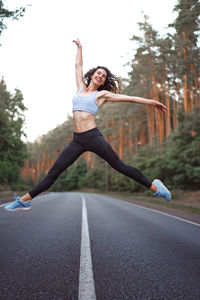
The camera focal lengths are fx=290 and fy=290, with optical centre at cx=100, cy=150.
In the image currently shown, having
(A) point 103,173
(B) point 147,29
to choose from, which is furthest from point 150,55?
(A) point 103,173

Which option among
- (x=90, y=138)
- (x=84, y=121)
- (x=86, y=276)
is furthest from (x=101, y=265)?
(x=84, y=121)

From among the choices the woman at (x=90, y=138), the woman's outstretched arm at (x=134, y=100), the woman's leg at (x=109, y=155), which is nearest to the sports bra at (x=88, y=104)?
the woman at (x=90, y=138)

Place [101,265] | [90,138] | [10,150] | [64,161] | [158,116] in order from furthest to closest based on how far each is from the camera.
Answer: [10,150] < [158,116] < [64,161] < [90,138] < [101,265]

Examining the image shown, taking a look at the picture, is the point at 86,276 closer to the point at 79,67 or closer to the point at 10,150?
the point at 79,67

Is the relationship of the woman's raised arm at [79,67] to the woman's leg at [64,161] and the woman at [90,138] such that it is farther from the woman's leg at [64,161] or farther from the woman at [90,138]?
the woman's leg at [64,161]

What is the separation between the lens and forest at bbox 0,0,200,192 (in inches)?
784

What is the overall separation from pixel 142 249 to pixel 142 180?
3.94ft

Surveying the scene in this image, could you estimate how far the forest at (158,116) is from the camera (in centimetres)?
1992

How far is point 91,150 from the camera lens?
150 inches

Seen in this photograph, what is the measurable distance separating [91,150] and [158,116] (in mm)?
27571

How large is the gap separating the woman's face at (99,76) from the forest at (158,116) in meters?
1.31

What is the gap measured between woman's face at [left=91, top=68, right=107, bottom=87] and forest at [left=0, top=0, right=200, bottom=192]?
1308mm

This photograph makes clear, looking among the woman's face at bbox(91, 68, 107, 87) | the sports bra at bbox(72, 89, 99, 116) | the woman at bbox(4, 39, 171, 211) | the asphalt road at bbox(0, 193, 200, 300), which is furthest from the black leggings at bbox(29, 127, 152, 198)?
the asphalt road at bbox(0, 193, 200, 300)

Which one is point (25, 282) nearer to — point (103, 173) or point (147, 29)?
point (147, 29)
